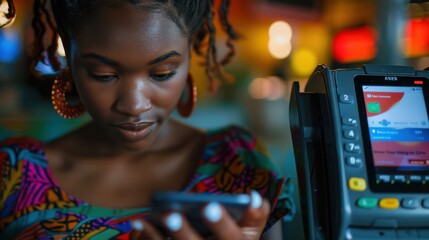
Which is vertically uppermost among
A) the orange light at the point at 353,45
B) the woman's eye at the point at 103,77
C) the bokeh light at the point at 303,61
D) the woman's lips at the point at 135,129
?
the woman's eye at the point at 103,77

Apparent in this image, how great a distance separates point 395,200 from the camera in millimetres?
709

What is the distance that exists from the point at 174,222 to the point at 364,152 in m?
0.31

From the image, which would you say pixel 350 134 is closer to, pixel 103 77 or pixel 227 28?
pixel 103 77

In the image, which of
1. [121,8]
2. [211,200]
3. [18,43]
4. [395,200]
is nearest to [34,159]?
[121,8]

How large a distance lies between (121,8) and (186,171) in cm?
42

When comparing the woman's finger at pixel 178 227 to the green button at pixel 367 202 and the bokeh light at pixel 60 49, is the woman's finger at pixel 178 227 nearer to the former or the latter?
the green button at pixel 367 202

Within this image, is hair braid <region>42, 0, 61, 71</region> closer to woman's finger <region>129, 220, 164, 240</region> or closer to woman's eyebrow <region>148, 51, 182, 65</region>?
woman's eyebrow <region>148, 51, 182, 65</region>

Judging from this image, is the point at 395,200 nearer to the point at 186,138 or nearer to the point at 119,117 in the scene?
the point at 119,117

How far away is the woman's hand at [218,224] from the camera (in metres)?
0.59

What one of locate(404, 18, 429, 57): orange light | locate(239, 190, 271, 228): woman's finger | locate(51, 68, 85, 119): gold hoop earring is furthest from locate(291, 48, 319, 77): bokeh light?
locate(239, 190, 271, 228): woman's finger

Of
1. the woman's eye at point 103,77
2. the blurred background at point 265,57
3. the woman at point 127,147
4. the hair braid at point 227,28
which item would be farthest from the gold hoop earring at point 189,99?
the blurred background at point 265,57

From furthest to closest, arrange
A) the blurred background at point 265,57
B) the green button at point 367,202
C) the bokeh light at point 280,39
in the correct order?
the bokeh light at point 280,39 < the blurred background at point 265,57 < the green button at point 367,202

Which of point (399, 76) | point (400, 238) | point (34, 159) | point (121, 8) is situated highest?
point (121, 8)

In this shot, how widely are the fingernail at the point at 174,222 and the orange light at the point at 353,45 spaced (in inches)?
236
